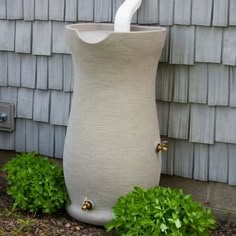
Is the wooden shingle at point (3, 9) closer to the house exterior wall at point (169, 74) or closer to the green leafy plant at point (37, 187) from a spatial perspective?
the house exterior wall at point (169, 74)

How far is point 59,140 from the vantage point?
13.7ft

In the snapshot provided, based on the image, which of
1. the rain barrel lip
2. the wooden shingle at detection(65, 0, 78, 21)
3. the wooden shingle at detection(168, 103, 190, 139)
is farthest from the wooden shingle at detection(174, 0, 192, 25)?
the wooden shingle at detection(65, 0, 78, 21)

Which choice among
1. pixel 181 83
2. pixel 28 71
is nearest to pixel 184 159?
pixel 181 83

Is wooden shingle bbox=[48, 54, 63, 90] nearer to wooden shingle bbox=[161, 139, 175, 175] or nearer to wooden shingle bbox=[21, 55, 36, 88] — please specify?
wooden shingle bbox=[21, 55, 36, 88]

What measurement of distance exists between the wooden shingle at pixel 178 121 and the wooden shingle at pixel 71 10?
2.73 feet

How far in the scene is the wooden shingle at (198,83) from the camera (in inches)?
141

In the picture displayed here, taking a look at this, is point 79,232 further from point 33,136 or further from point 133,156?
point 33,136

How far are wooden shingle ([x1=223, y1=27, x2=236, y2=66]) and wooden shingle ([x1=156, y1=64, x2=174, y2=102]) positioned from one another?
13.5 inches

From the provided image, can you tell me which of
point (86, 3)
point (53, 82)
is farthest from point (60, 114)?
point (86, 3)

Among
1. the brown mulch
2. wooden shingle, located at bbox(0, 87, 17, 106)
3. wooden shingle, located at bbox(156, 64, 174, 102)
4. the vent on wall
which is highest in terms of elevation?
wooden shingle, located at bbox(156, 64, 174, 102)

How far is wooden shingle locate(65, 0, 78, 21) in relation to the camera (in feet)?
12.9

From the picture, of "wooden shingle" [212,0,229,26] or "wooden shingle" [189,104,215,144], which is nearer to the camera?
"wooden shingle" [212,0,229,26]

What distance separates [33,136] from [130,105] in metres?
1.11

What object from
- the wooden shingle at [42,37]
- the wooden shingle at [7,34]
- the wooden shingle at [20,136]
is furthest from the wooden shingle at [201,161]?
the wooden shingle at [7,34]
